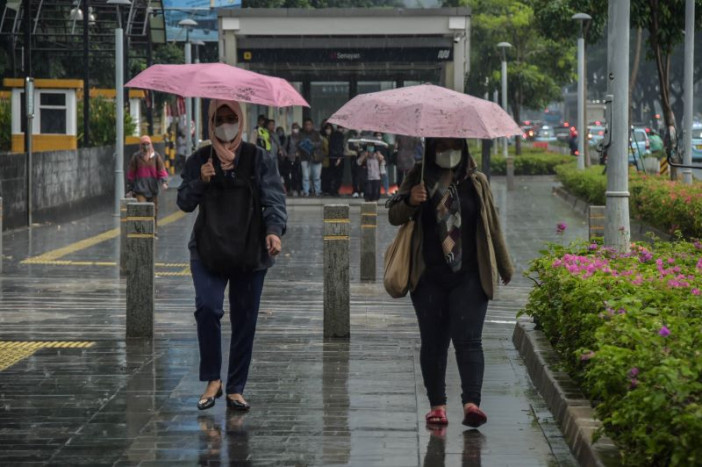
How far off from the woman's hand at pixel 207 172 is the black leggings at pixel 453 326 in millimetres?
1267

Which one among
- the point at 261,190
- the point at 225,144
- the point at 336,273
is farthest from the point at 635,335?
the point at 336,273

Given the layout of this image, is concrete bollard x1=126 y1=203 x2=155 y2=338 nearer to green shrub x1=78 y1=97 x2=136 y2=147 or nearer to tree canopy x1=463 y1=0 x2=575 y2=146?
green shrub x1=78 y1=97 x2=136 y2=147

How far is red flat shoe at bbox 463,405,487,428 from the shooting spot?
7660 mm

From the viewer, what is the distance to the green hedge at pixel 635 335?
5430mm

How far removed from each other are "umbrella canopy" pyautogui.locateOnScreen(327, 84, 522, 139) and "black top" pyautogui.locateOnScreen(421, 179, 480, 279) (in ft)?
1.21

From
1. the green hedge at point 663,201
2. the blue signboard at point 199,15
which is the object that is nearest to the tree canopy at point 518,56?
the blue signboard at point 199,15

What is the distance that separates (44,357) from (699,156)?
1902 inches

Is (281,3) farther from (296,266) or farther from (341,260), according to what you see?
(341,260)

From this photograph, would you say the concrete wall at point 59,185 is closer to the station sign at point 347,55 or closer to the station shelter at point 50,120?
the station shelter at point 50,120

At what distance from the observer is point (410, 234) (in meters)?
7.80

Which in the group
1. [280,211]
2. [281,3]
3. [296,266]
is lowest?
[296,266]

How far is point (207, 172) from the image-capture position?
798 centimetres

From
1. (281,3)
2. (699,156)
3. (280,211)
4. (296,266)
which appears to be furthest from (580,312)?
(281,3)

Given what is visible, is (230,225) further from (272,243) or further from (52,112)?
(52,112)
